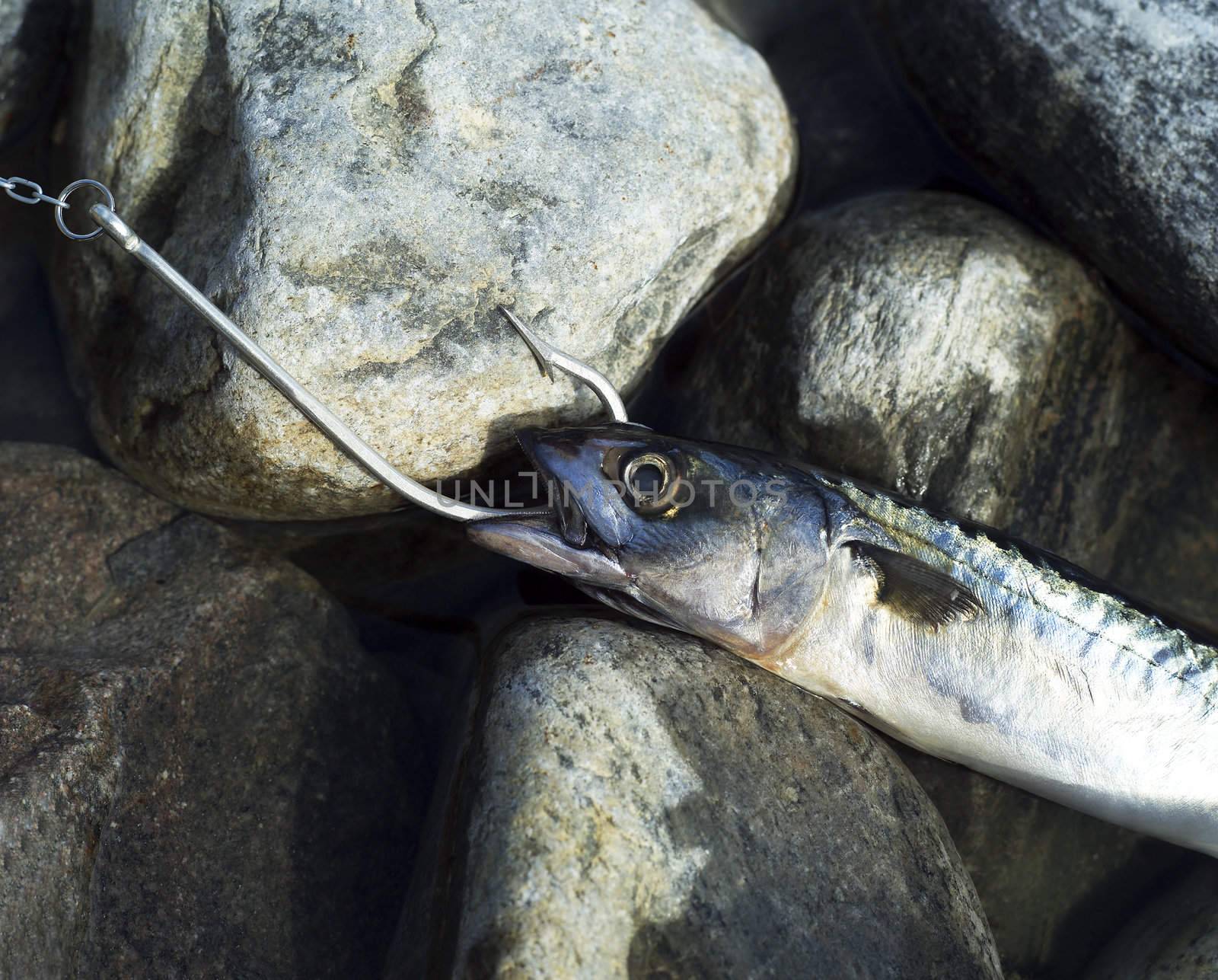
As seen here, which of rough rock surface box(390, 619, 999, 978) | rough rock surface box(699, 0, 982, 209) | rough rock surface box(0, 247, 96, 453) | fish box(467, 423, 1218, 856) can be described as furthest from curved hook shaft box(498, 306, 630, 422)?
rough rock surface box(0, 247, 96, 453)

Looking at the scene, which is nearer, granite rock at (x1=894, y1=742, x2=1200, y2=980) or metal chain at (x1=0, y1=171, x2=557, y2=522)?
metal chain at (x1=0, y1=171, x2=557, y2=522)

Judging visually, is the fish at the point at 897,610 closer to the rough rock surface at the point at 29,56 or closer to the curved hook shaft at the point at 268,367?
the curved hook shaft at the point at 268,367

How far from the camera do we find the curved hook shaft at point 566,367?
127 inches

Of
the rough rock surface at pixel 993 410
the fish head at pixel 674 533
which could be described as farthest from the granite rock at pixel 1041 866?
the fish head at pixel 674 533

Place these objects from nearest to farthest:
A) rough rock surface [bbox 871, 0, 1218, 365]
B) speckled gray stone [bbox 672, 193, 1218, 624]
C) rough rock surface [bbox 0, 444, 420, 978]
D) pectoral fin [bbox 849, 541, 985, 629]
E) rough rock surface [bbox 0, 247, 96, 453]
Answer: rough rock surface [bbox 0, 444, 420, 978], pectoral fin [bbox 849, 541, 985, 629], rough rock surface [bbox 871, 0, 1218, 365], speckled gray stone [bbox 672, 193, 1218, 624], rough rock surface [bbox 0, 247, 96, 453]

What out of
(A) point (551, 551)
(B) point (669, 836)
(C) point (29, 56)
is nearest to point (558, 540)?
(A) point (551, 551)

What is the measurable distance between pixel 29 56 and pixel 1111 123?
4.82 m

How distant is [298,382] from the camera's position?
3.00 m

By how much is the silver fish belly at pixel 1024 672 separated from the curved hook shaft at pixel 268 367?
118 cm

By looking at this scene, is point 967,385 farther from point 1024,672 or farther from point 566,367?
point 566,367

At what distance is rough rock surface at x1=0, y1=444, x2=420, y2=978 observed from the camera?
2887mm

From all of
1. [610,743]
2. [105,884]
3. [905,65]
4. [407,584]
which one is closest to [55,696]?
[105,884]

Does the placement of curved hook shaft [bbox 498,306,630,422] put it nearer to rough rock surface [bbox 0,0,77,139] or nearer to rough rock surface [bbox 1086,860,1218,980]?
rough rock surface [bbox 0,0,77,139]

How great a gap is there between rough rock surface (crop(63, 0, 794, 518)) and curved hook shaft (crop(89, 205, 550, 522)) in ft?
0.29
